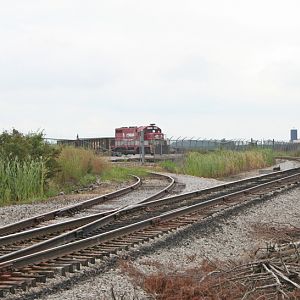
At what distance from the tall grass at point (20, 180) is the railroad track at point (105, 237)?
5.06 m

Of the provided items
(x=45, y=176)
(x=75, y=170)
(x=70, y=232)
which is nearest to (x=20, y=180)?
(x=45, y=176)

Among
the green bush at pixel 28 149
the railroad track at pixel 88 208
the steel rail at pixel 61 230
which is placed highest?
the green bush at pixel 28 149

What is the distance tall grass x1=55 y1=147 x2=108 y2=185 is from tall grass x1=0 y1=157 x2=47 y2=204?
Answer: 350 centimetres

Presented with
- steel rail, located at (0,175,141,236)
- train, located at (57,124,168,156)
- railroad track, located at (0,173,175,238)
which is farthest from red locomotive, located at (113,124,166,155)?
steel rail, located at (0,175,141,236)

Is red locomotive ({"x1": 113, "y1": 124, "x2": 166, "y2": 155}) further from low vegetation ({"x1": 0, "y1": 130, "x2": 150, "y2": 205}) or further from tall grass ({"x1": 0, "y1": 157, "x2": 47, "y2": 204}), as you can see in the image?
tall grass ({"x1": 0, "y1": 157, "x2": 47, "y2": 204})

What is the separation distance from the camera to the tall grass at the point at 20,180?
1767 centimetres

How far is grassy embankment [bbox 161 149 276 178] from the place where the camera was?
3170cm

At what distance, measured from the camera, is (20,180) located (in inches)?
712

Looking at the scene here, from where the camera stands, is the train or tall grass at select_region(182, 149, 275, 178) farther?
the train

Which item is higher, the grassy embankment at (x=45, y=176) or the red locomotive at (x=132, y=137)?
the red locomotive at (x=132, y=137)

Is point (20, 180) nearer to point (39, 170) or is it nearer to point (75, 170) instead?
point (39, 170)

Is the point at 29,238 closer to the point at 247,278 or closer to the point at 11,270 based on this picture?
the point at 11,270

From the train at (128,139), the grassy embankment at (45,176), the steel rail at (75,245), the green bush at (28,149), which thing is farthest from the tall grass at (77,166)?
the train at (128,139)

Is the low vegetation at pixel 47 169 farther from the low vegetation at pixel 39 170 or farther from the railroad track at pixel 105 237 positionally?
the railroad track at pixel 105 237
